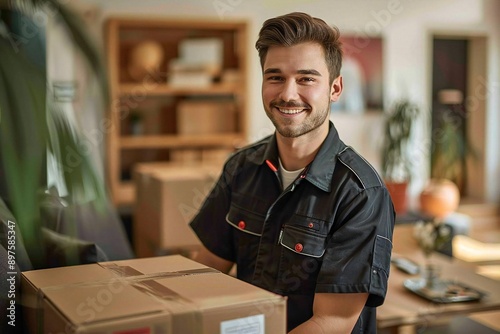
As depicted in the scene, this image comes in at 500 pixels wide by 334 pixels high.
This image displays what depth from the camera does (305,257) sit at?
1488mm

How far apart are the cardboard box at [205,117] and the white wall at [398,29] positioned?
0.24 meters

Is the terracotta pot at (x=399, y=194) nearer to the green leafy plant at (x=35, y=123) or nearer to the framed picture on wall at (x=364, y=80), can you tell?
the framed picture on wall at (x=364, y=80)

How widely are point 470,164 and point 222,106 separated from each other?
290cm

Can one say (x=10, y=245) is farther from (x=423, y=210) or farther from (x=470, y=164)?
(x=470, y=164)

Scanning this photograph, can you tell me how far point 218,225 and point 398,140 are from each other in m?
4.77

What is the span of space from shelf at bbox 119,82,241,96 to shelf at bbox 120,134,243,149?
39 centimetres

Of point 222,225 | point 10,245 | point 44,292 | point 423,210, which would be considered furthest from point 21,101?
point 423,210

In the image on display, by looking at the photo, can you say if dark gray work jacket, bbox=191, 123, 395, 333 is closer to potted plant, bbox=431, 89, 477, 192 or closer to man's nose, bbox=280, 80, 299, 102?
man's nose, bbox=280, 80, 299, 102

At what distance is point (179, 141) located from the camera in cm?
580

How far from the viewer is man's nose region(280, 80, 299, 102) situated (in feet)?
4.85

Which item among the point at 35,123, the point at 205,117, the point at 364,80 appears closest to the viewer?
the point at 35,123

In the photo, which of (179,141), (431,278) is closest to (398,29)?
(179,141)

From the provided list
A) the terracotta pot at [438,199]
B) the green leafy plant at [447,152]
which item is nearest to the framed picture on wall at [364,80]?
the green leafy plant at [447,152]

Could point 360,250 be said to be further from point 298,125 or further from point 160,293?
point 160,293
